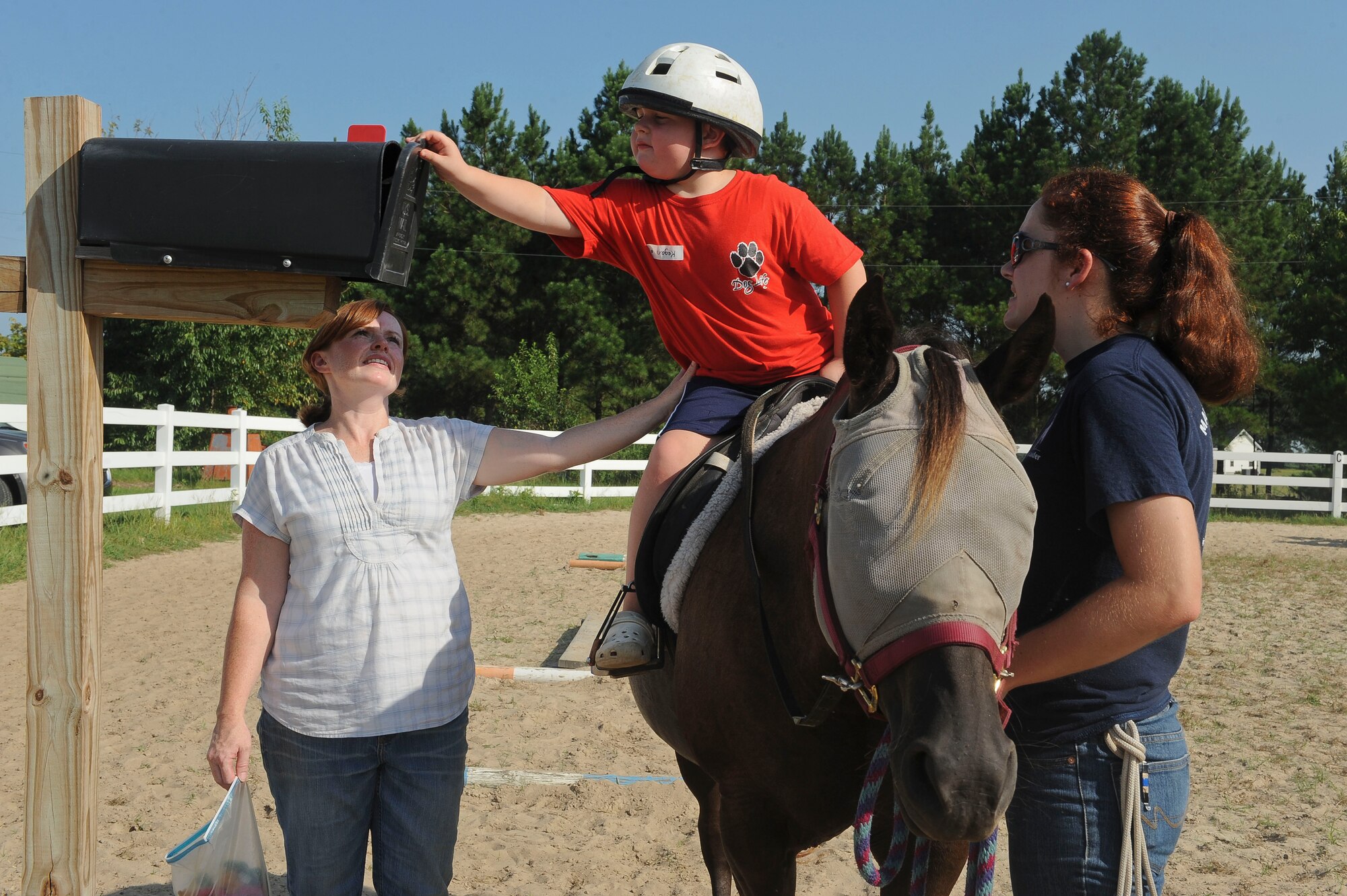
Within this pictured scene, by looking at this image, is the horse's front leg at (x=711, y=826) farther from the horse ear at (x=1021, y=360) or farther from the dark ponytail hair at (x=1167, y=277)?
the dark ponytail hair at (x=1167, y=277)

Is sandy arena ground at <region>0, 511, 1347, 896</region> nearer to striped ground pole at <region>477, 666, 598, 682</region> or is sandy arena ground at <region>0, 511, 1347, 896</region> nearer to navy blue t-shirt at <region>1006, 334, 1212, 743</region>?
striped ground pole at <region>477, 666, 598, 682</region>

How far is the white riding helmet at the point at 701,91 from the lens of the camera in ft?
10.1

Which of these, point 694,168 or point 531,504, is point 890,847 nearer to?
point 694,168

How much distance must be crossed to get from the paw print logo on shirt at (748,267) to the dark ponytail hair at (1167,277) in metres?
0.99

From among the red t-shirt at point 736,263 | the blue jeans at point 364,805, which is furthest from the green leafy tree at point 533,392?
the blue jeans at point 364,805

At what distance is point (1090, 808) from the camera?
196cm

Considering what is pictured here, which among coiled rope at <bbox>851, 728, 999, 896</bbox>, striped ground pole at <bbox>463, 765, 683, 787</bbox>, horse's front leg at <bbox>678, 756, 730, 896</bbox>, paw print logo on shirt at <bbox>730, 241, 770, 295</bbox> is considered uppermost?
paw print logo on shirt at <bbox>730, 241, 770, 295</bbox>

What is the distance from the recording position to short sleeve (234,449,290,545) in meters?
2.47

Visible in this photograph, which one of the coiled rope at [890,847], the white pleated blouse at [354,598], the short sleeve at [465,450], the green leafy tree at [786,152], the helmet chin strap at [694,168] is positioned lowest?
the coiled rope at [890,847]

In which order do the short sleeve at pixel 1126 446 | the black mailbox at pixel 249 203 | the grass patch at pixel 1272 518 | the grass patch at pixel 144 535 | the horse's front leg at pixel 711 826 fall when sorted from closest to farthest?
the short sleeve at pixel 1126 446
the black mailbox at pixel 249 203
the horse's front leg at pixel 711 826
the grass patch at pixel 144 535
the grass patch at pixel 1272 518

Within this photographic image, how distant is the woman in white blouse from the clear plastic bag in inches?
3.2

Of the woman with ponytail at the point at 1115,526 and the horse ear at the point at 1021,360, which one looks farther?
the horse ear at the point at 1021,360

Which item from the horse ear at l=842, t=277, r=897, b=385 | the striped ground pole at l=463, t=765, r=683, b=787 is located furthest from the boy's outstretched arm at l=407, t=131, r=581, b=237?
the striped ground pole at l=463, t=765, r=683, b=787

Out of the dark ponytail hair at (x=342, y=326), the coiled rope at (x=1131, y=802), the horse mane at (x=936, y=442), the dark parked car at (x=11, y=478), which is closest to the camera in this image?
the horse mane at (x=936, y=442)
